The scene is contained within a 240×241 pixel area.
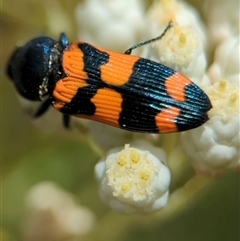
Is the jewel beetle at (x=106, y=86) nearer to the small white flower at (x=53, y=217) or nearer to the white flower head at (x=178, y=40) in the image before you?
the white flower head at (x=178, y=40)

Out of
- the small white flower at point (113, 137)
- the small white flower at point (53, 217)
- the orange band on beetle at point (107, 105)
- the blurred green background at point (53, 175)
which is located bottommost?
the small white flower at point (53, 217)

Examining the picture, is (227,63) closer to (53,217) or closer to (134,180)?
(134,180)

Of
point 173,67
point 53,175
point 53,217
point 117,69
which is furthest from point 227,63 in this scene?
point 53,175

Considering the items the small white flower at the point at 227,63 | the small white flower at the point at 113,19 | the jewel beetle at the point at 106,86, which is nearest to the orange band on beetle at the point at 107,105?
the jewel beetle at the point at 106,86

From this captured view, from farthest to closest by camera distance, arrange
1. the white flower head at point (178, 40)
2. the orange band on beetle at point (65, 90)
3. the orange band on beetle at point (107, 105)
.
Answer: the orange band on beetle at point (65, 90), the orange band on beetle at point (107, 105), the white flower head at point (178, 40)

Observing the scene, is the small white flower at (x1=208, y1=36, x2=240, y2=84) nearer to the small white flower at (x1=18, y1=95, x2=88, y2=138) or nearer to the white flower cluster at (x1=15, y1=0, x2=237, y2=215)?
the white flower cluster at (x1=15, y1=0, x2=237, y2=215)

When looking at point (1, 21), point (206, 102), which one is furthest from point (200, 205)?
point (1, 21)

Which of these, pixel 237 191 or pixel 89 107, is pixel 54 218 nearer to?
pixel 89 107
